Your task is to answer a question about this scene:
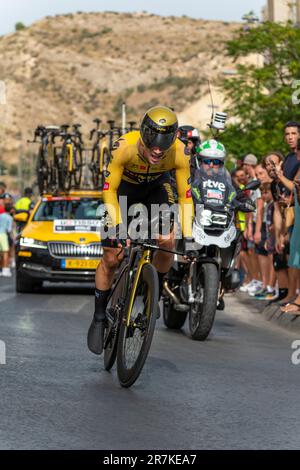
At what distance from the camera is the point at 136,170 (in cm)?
844

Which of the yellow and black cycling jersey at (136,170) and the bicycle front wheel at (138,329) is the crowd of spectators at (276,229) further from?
the bicycle front wheel at (138,329)

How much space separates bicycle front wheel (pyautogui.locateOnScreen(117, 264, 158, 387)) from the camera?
7.70 m

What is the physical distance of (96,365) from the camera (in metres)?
9.10

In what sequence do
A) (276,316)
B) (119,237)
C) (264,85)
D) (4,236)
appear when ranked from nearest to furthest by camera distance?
1. (119,237)
2. (276,316)
3. (4,236)
4. (264,85)

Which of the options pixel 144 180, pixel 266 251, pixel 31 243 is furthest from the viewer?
pixel 31 243

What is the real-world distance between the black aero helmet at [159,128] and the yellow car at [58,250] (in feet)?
33.5

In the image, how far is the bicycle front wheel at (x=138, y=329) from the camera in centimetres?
770

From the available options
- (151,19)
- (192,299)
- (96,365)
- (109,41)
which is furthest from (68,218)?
(151,19)

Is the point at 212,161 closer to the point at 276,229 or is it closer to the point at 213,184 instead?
the point at 213,184

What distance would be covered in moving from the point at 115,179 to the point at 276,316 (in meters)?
6.51

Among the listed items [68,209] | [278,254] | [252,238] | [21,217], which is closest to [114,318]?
[278,254]

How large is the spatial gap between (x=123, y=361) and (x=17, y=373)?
91 centimetres

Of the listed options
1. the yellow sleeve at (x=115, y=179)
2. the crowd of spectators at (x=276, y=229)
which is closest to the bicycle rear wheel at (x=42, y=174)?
the crowd of spectators at (x=276, y=229)

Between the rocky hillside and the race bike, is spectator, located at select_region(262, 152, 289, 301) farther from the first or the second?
the rocky hillside
